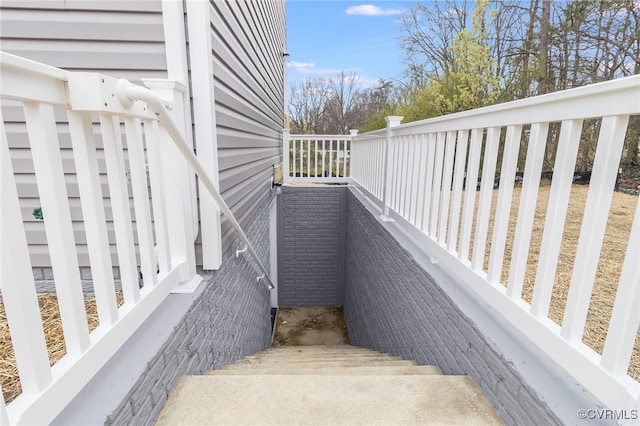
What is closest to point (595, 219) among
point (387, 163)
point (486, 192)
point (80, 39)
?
point (486, 192)

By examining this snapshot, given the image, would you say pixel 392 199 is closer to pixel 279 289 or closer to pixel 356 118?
pixel 279 289

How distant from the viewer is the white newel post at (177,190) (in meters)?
1.63

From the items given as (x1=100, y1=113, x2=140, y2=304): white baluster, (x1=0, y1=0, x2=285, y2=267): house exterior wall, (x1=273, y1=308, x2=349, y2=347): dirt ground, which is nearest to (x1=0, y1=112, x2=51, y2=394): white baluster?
(x1=100, y1=113, x2=140, y2=304): white baluster

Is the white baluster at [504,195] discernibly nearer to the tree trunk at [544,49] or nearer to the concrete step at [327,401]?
the concrete step at [327,401]

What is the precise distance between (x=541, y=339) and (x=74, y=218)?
243 cm

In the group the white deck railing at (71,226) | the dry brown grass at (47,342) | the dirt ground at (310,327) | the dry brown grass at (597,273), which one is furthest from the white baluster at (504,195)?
the dirt ground at (310,327)

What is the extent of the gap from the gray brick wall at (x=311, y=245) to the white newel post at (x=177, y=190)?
14.7ft

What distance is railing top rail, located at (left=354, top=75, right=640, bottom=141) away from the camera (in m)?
0.84

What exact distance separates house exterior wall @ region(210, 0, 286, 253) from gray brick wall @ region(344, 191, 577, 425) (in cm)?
131

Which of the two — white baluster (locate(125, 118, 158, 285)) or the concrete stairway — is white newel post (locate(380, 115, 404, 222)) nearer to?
the concrete stairway

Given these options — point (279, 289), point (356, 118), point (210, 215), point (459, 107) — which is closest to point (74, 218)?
point (210, 215)

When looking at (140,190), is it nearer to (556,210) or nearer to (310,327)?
(556,210)

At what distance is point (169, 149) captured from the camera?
166cm

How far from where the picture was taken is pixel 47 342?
1547 mm
